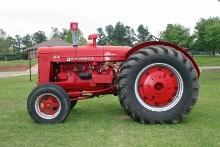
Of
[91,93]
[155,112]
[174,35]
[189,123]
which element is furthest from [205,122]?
[174,35]

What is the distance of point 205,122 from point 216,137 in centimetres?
139

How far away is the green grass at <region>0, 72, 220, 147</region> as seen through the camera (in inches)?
277

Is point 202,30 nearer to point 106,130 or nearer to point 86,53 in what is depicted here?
point 86,53

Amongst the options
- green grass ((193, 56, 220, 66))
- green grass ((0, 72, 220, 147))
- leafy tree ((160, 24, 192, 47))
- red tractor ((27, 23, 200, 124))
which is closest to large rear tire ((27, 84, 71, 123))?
red tractor ((27, 23, 200, 124))

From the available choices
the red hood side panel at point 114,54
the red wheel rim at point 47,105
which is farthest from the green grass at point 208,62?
the red wheel rim at point 47,105

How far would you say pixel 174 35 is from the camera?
75.2 meters

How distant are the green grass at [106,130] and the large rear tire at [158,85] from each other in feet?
0.96

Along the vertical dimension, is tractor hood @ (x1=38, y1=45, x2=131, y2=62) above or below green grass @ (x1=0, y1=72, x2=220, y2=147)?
above

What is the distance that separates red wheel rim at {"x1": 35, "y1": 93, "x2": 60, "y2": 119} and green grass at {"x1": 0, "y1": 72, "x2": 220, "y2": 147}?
0.27 metres

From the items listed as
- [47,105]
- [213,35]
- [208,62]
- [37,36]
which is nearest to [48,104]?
[47,105]

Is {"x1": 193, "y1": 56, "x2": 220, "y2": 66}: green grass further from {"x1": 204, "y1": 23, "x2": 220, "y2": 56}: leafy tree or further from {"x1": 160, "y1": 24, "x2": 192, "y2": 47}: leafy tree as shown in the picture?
{"x1": 160, "y1": 24, "x2": 192, "y2": 47}: leafy tree

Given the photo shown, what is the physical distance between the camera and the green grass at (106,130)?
7043 millimetres

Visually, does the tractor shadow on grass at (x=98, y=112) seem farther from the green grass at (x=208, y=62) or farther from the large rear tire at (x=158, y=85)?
the green grass at (x=208, y=62)

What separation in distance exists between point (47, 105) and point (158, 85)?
2.07 metres
